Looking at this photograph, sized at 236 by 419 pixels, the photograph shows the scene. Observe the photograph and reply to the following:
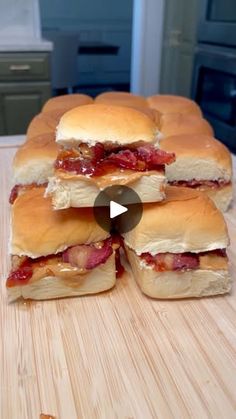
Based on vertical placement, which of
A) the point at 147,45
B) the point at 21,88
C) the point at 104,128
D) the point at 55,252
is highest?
the point at 104,128

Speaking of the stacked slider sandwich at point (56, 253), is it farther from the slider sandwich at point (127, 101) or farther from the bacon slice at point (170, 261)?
the slider sandwich at point (127, 101)

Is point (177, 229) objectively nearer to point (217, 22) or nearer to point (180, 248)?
point (180, 248)

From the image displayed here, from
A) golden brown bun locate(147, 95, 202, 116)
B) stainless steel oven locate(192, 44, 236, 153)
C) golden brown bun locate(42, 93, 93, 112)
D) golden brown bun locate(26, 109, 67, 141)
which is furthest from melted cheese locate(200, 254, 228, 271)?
stainless steel oven locate(192, 44, 236, 153)

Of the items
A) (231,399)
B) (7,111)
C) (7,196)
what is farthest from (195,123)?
(7,111)

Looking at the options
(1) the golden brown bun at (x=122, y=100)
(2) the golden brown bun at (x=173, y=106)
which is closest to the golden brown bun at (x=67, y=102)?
(1) the golden brown bun at (x=122, y=100)

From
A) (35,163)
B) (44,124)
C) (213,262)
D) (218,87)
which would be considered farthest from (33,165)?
(218,87)

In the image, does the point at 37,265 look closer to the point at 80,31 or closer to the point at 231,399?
the point at 231,399
